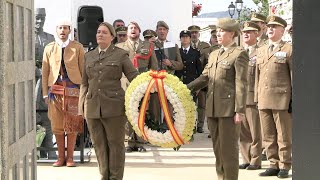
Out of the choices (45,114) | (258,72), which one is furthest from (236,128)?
(45,114)

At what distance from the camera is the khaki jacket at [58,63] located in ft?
29.3

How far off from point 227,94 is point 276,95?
1482 millimetres

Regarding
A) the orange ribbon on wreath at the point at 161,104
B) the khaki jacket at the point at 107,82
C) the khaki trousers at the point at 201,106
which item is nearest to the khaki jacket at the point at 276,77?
the khaki jacket at the point at 107,82

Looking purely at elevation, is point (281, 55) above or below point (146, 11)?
below

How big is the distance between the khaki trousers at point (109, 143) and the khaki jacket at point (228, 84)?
34.4 inches

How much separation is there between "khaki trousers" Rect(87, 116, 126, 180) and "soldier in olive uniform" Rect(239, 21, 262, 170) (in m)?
2.11

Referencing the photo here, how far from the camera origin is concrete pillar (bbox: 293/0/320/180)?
146 inches

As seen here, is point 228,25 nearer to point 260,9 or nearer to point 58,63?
point 58,63

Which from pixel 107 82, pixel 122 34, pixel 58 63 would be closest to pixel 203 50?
pixel 122 34

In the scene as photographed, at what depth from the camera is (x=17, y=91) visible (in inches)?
144

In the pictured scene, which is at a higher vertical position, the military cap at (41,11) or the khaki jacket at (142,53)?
the military cap at (41,11)

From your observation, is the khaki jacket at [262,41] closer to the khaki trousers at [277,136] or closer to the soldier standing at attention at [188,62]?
the khaki trousers at [277,136]

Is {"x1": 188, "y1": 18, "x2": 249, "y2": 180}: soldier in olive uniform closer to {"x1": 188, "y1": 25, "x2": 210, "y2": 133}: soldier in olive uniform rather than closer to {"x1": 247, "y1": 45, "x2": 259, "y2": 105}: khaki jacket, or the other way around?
{"x1": 247, "y1": 45, "x2": 259, "y2": 105}: khaki jacket

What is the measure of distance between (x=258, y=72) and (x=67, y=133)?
243cm
